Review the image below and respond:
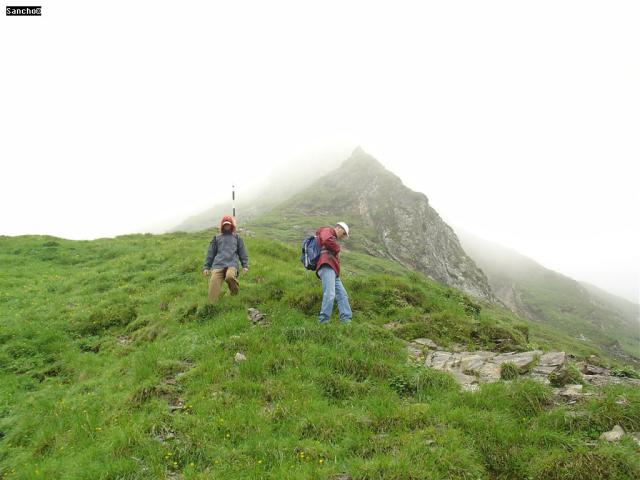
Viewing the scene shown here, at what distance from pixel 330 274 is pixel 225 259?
421cm

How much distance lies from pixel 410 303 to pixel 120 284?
14381 millimetres

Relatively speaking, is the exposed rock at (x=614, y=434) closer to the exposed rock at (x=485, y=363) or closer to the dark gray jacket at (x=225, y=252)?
the exposed rock at (x=485, y=363)

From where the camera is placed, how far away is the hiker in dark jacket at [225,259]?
48.6 ft

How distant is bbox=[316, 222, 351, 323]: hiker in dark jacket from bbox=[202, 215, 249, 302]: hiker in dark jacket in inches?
130

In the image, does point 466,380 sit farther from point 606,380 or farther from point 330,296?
point 330,296

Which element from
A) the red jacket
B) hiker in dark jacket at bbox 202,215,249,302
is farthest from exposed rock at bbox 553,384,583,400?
hiker in dark jacket at bbox 202,215,249,302

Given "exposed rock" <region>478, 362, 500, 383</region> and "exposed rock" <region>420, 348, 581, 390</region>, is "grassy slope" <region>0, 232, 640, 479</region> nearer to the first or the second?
"exposed rock" <region>420, 348, 581, 390</region>

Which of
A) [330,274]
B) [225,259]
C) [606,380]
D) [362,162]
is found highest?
[362,162]

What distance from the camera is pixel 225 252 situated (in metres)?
14.9

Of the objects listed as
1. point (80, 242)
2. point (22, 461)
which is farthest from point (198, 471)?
point (80, 242)

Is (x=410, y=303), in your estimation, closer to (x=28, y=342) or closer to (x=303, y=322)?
(x=303, y=322)

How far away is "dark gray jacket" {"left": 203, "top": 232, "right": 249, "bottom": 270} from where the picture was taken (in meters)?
14.9

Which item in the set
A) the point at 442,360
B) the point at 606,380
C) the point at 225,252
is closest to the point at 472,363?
the point at 442,360

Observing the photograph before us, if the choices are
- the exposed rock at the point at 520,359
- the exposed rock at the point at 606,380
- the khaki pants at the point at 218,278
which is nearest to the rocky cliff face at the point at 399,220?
the khaki pants at the point at 218,278
